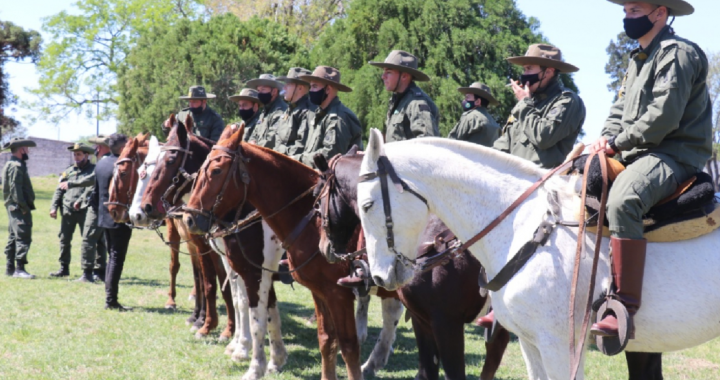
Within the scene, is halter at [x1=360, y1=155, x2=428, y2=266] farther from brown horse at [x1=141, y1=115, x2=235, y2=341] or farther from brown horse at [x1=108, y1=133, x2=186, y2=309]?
brown horse at [x1=108, y1=133, x2=186, y2=309]

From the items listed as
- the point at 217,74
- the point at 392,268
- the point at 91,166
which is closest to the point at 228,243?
the point at 392,268

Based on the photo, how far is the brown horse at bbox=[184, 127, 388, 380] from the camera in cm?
632

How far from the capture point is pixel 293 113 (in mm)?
9070

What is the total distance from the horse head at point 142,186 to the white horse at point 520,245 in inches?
184

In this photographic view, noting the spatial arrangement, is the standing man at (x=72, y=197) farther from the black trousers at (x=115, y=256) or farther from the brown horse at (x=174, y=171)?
the brown horse at (x=174, y=171)

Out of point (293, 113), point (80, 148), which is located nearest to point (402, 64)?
point (293, 113)

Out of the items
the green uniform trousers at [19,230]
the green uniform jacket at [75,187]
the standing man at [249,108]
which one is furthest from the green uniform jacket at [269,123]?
the green uniform trousers at [19,230]

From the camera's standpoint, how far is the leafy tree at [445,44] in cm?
1791

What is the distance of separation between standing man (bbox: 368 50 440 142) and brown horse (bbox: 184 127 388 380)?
4.00ft

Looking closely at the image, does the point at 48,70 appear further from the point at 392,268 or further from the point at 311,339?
the point at 392,268

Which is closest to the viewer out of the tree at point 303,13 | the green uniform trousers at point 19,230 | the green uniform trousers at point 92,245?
the green uniform trousers at point 92,245

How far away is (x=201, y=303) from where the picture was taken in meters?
10.6

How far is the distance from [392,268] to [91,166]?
12.1 meters

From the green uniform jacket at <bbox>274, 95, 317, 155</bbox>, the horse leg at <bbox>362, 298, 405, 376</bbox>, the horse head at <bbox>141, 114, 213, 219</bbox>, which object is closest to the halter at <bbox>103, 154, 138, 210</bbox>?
the horse head at <bbox>141, 114, 213, 219</bbox>
